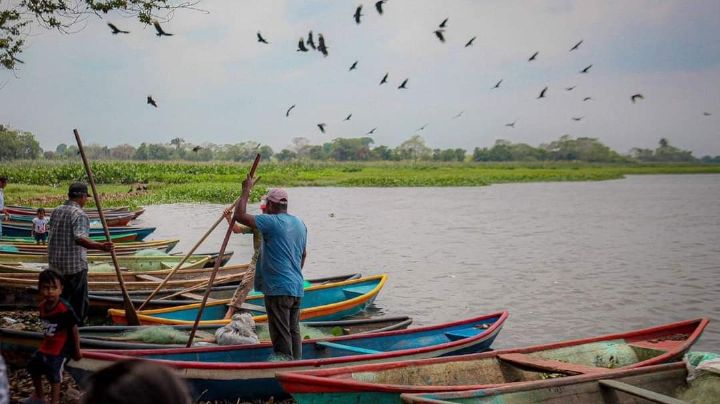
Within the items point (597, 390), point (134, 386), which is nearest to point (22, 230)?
point (597, 390)

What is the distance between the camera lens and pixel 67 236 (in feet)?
20.8

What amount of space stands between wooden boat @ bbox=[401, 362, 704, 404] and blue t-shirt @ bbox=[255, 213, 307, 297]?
1748 mm

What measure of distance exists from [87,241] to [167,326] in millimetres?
1567

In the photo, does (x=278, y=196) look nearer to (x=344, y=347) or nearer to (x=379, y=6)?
(x=344, y=347)

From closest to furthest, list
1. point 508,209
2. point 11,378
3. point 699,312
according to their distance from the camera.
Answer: point 11,378, point 699,312, point 508,209

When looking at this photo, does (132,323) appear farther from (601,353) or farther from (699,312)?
(699,312)

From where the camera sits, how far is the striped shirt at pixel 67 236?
6.26 metres

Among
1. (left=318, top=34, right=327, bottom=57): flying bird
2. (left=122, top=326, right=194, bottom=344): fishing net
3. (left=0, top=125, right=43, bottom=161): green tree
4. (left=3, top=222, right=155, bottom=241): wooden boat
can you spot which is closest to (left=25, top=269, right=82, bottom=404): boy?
(left=122, top=326, right=194, bottom=344): fishing net

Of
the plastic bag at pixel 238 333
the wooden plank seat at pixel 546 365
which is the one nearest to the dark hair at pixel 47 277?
the plastic bag at pixel 238 333

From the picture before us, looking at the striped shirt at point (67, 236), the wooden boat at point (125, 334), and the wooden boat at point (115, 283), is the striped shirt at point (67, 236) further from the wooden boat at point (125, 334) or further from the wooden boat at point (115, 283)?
the wooden boat at point (115, 283)

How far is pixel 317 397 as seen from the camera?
508cm

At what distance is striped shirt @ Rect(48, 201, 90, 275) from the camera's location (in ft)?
20.5

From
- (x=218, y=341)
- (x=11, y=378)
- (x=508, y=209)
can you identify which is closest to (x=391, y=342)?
(x=218, y=341)

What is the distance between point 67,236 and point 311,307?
4274 mm
